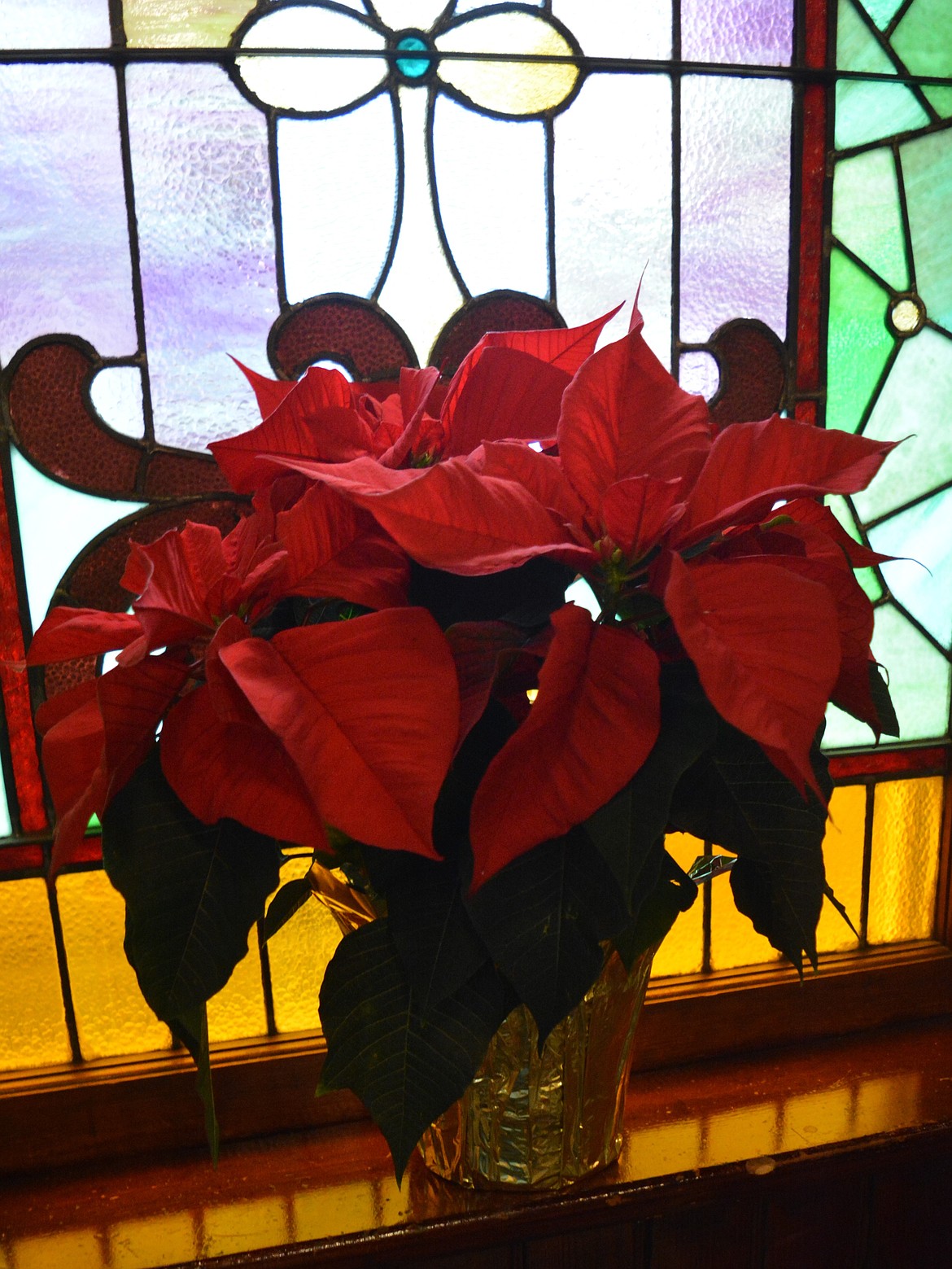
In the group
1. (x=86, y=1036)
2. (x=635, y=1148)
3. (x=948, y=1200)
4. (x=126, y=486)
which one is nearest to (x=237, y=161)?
(x=126, y=486)

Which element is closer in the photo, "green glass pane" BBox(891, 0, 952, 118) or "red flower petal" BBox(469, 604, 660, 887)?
"red flower petal" BBox(469, 604, 660, 887)

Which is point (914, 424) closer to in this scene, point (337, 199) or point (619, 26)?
point (619, 26)

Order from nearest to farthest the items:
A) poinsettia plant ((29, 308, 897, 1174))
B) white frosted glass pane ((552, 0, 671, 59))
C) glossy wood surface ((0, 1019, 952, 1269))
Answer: poinsettia plant ((29, 308, 897, 1174))
glossy wood surface ((0, 1019, 952, 1269))
white frosted glass pane ((552, 0, 671, 59))

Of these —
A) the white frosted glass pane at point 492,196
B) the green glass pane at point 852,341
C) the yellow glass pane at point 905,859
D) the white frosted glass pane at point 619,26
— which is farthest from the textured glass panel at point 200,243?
the yellow glass pane at point 905,859

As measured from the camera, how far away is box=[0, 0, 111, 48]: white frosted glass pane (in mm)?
744

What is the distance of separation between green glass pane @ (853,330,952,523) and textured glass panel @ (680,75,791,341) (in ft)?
0.40

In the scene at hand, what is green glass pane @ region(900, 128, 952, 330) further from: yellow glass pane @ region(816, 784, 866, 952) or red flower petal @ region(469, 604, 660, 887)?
red flower petal @ region(469, 604, 660, 887)

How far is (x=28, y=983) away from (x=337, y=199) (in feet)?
2.17

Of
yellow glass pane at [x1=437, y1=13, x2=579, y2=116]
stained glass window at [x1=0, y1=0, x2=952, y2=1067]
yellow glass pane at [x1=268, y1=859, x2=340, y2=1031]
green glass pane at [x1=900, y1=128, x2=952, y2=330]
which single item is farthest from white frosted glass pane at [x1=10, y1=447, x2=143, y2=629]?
green glass pane at [x1=900, y1=128, x2=952, y2=330]

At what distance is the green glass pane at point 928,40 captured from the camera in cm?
89

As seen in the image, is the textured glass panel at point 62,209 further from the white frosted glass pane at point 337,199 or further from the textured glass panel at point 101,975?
the textured glass panel at point 101,975

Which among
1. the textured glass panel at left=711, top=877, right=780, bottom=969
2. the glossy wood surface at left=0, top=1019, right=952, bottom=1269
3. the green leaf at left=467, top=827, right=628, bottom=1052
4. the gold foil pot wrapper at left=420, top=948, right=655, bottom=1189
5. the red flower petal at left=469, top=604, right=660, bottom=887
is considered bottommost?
the glossy wood surface at left=0, top=1019, right=952, bottom=1269

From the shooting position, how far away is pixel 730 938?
0.96m

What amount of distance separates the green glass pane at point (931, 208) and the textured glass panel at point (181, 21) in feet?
1.85
